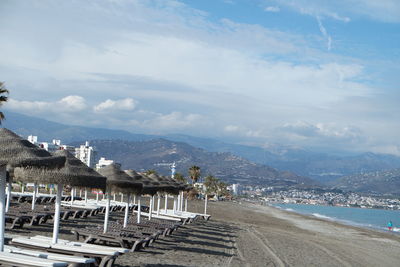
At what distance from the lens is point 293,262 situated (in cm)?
1459

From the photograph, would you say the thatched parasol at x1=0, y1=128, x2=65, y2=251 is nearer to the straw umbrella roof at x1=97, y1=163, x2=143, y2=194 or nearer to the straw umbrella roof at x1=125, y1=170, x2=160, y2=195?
the straw umbrella roof at x1=97, y1=163, x2=143, y2=194

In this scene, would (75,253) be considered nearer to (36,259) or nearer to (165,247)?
(36,259)

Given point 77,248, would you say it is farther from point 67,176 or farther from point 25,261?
point 25,261

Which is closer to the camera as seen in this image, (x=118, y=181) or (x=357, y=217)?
(x=118, y=181)

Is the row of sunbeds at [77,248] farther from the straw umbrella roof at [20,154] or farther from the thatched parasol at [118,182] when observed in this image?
the straw umbrella roof at [20,154]

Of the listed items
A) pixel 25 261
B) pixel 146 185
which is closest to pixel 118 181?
pixel 146 185

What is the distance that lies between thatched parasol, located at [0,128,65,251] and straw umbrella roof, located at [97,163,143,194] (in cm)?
543

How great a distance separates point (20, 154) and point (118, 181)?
6.14 metres

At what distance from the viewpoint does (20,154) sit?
7.74 meters

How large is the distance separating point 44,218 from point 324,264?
28.7ft

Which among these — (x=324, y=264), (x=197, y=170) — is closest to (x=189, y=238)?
(x=324, y=264)

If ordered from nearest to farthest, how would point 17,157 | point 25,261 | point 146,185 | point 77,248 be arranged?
point 25,261 → point 17,157 → point 77,248 → point 146,185

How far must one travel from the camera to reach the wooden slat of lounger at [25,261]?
716cm

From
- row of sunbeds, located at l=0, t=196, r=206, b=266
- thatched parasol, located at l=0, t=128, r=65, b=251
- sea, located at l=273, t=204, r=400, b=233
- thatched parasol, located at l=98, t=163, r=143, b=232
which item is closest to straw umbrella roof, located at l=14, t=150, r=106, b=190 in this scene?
thatched parasol, located at l=0, t=128, r=65, b=251
